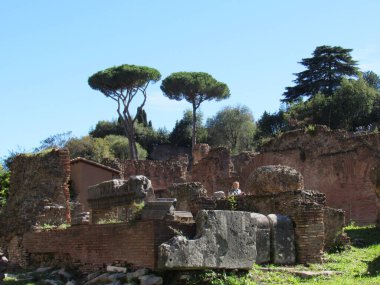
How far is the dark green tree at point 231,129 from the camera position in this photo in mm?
54562

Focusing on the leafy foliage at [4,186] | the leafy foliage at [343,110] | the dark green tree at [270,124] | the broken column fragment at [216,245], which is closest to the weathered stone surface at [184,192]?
the broken column fragment at [216,245]

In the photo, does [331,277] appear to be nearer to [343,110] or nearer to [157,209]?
[157,209]

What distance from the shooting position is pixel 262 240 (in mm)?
10242

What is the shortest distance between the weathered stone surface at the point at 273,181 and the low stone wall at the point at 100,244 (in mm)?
4342

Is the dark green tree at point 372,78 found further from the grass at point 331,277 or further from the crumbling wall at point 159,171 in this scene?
the grass at point 331,277

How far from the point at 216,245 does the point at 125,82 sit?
120ft

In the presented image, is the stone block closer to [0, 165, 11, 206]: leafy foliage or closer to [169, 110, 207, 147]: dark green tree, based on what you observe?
[0, 165, 11, 206]: leafy foliage

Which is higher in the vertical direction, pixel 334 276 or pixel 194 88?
pixel 194 88

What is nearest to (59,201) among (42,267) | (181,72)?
(42,267)

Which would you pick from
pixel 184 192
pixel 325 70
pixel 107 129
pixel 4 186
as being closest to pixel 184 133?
pixel 107 129

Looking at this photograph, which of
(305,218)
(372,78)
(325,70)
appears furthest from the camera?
(372,78)

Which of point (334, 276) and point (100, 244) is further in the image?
point (100, 244)

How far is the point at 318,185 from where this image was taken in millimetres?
24297

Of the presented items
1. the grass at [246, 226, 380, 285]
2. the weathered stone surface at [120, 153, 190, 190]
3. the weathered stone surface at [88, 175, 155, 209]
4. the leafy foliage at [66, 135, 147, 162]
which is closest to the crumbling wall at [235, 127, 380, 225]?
the grass at [246, 226, 380, 285]
